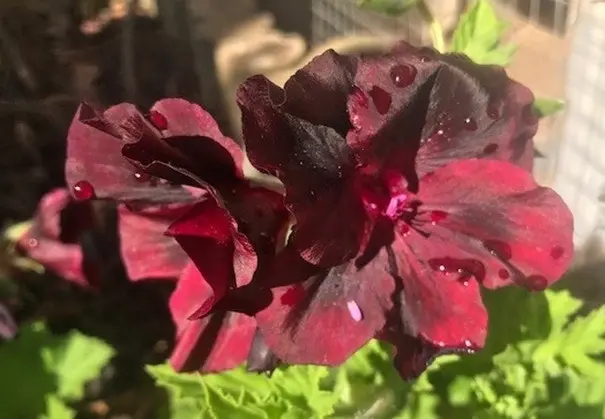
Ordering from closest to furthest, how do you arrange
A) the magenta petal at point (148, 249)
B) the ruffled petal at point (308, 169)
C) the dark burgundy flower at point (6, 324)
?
the ruffled petal at point (308, 169)
the magenta petal at point (148, 249)
the dark burgundy flower at point (6, 324)

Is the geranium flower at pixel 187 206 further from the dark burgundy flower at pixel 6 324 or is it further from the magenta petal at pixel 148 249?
the dark burgundy flower at pixel 6 324

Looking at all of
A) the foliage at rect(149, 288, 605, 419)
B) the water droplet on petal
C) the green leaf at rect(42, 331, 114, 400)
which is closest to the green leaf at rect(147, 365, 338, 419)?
the foliage at rect(149, 288, 605, 419)

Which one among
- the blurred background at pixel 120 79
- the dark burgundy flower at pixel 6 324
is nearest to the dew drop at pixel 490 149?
the blurred background at pixel 120 79

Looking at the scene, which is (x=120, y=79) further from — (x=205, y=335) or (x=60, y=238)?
(x=205, y=335)

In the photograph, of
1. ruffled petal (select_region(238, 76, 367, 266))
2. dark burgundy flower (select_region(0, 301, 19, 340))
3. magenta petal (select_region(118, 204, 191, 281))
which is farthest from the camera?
dark burgundy flower (select_region(0, 301, 19, 340))

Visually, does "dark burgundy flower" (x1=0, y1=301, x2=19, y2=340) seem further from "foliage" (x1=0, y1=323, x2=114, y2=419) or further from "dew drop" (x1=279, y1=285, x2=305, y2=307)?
"dew drop" (x1=279, y1=285, x2=305, y2=307)
